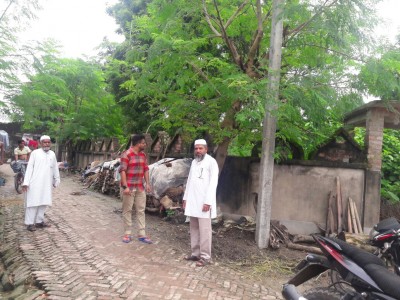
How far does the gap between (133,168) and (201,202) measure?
153 centimetres

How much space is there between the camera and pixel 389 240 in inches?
167

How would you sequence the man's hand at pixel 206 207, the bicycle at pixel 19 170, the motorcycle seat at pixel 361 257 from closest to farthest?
the motorcycle seat at pixel 361 257 → the man's hand at pixel 206 207 → the bicycle at pixel 19 170

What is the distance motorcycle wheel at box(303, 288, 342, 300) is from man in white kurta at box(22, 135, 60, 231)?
5.68 m

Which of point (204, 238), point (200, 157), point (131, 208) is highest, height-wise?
point (200, 157)

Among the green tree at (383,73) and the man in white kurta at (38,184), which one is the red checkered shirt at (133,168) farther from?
the green tree at (383,73)

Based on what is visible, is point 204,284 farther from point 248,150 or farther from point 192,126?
point 248,150

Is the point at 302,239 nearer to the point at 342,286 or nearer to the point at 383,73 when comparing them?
the point at 383,73

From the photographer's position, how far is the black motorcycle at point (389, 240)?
420 centimetres

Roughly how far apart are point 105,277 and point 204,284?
1.26 m

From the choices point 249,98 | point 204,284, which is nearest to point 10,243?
point 204,284

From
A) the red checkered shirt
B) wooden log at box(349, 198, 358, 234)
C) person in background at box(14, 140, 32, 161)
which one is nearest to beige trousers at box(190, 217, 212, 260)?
the red checkered shirt

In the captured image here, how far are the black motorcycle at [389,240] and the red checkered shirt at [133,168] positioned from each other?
12.3 ft

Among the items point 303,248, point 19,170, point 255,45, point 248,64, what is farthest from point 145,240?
point 19,170

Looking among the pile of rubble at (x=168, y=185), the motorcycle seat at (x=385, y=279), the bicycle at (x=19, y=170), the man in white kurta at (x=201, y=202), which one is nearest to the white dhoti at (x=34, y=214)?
the pile of rubble at (x=168, y=185)
